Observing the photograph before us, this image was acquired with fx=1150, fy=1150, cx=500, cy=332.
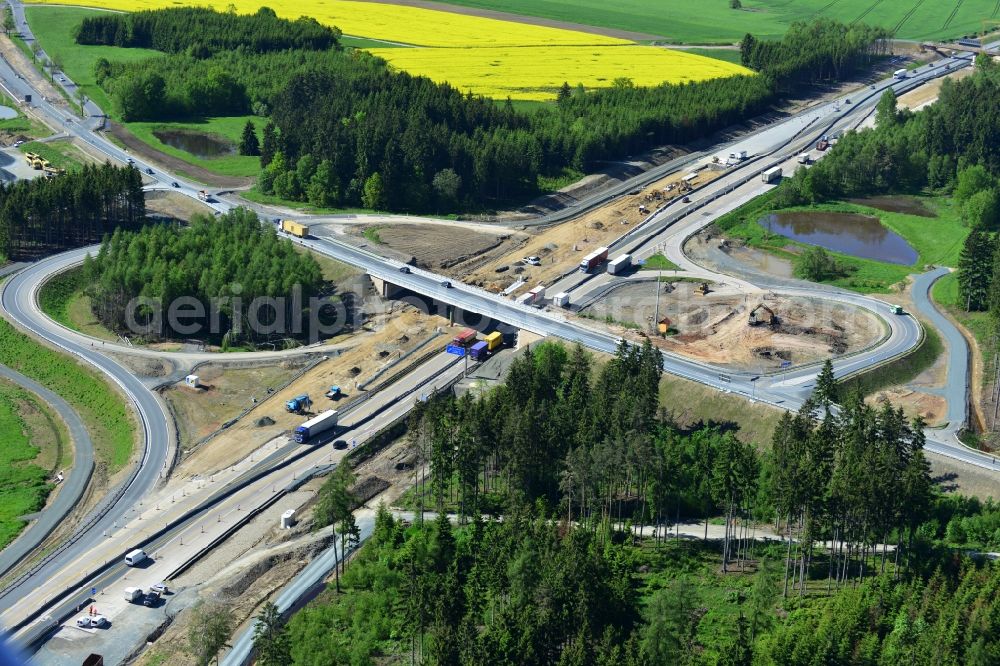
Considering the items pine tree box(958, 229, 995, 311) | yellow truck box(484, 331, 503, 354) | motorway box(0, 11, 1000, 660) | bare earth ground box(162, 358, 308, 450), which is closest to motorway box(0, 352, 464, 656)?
motorway box(0, 11, 1000, 660)

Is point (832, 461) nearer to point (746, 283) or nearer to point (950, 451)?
point (950, 451)

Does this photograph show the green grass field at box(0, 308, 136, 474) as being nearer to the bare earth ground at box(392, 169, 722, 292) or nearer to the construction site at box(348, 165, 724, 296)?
the construction site at box(348, 165, 724, 296)

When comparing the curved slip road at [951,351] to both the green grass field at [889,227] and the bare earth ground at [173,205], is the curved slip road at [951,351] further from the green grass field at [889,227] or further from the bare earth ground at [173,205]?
the bare earth ground at [173,205]

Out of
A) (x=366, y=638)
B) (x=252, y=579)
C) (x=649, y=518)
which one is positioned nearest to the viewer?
(x=366, y=638)

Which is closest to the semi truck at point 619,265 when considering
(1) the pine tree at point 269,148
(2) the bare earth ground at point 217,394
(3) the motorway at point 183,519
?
(3) the motorway at point 183,519

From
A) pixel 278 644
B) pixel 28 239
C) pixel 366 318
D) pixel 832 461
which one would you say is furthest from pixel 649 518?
pixel 28 239

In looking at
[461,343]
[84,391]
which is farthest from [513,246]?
[84,391]
